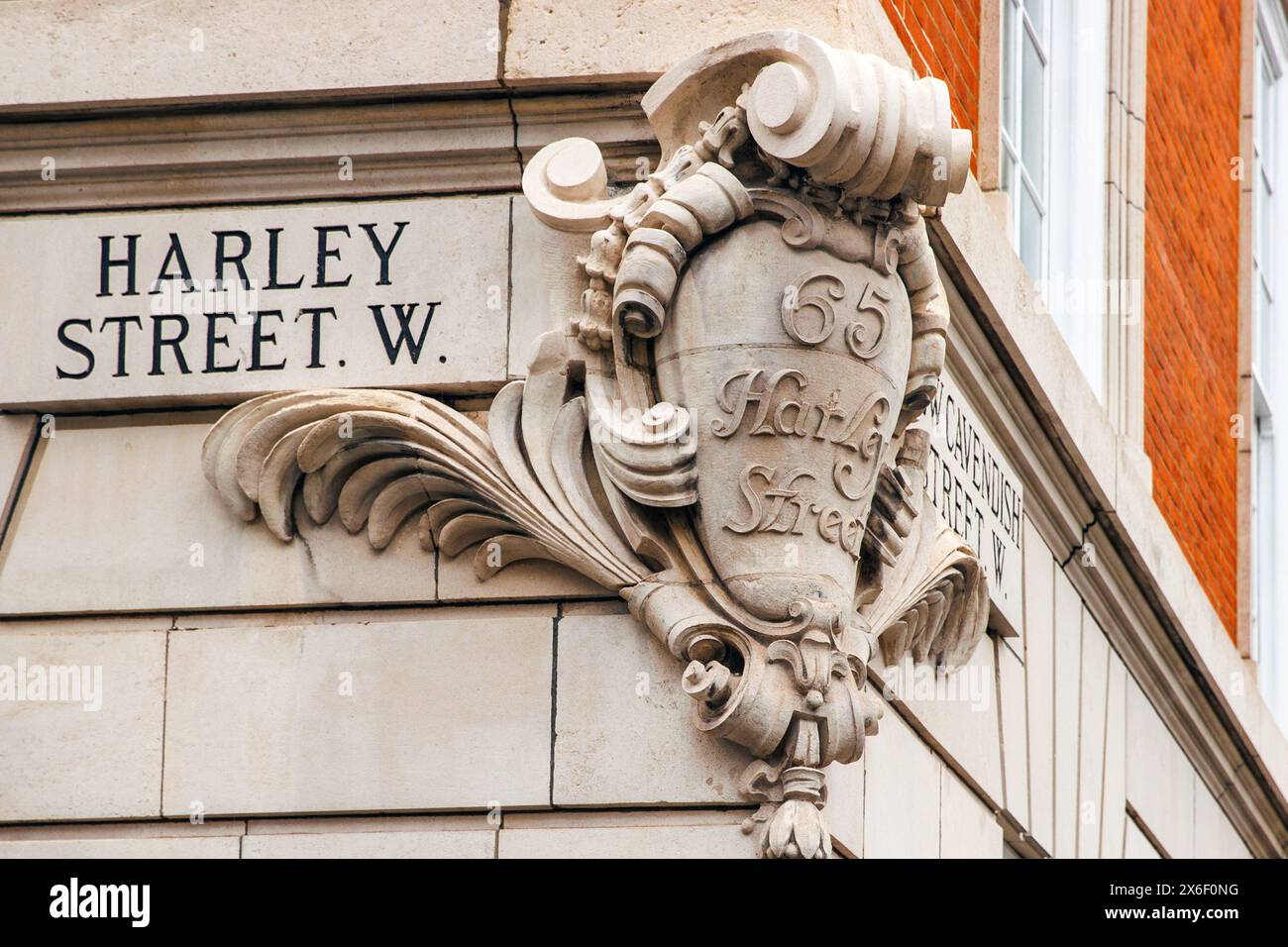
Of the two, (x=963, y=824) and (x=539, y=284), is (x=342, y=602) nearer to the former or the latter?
(x=539, y=284)

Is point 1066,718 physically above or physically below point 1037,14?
below

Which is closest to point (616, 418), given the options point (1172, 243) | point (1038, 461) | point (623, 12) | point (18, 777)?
point (623, 12)

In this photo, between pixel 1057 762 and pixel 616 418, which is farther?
pixel 1057 762

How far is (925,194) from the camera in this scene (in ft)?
23.6

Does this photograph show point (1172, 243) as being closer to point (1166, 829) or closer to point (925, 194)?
point (1166, 829)

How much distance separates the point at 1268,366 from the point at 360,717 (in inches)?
363

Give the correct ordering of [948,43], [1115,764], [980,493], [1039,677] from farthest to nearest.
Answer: [1115,764], [1039,677], [948,43], [980,493]

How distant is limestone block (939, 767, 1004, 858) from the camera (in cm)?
841

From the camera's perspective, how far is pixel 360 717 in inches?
286

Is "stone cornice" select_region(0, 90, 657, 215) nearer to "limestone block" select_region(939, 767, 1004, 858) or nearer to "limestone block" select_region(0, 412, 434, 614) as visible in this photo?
"limestone block" select_region(0, 412, 434, 614)

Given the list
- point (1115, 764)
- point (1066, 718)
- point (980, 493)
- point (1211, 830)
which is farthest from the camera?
point (1211, 830)

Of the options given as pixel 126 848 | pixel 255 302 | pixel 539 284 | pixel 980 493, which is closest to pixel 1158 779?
pixel 980 493

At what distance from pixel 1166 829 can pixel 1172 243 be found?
2.85 metres

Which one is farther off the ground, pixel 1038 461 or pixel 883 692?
pixel 1038 461
